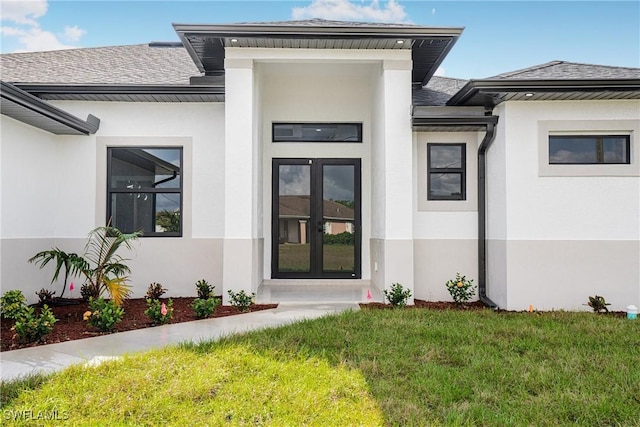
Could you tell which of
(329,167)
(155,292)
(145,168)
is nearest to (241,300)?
(155,292)

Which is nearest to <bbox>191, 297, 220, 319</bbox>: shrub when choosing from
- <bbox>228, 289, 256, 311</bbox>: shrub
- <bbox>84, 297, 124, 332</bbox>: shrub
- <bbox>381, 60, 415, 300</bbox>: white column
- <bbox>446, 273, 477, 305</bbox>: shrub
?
<bbox>228, 289, 256, 311</bbox>: shrub

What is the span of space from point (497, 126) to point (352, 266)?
165 inches

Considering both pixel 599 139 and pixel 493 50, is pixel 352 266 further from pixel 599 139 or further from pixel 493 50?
pixel 493 50

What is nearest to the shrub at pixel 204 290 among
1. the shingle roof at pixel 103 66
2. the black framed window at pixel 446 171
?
the shingle roof at pixel 103 66

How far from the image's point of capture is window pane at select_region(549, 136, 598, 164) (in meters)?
7.05

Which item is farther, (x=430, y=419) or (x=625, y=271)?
(x=625, y=271)

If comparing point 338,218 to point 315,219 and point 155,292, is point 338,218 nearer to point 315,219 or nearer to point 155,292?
point 315,219

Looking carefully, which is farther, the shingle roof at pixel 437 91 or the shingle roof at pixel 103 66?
the shingle roof at pixel 437 91

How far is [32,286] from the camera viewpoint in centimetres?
722

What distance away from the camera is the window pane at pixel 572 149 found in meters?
7.05

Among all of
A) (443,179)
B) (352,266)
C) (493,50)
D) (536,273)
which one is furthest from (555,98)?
(493,50)

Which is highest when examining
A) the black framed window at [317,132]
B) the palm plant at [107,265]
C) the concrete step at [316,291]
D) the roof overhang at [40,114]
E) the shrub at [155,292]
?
the black framed window at [317,132]

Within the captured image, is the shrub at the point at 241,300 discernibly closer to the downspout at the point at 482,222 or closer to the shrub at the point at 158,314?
the shrub at the point at 158,314

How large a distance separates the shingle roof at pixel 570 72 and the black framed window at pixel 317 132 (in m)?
3.35
